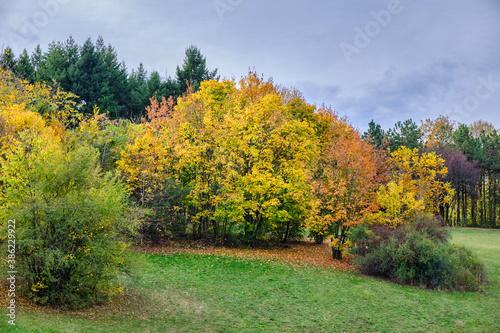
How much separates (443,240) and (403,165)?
13.3 metres

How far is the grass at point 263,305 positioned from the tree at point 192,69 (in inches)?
1118

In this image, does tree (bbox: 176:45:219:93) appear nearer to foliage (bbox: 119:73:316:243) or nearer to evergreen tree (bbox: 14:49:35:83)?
evergreen tree (bbox: 14:49:35:83)

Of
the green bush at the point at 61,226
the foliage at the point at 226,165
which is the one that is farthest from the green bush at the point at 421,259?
the green bush at the point at 61,226

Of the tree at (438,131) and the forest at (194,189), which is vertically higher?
the tree at (438,131)

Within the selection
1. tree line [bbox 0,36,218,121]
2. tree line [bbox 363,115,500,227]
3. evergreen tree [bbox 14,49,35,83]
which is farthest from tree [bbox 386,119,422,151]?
evergreen tree [bbox 14,49,35,83]

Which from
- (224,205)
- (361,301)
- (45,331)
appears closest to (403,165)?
(224,205)

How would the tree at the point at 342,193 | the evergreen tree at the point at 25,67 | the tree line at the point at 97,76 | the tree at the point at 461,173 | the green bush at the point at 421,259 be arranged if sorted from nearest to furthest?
the green bush at the point at 421,259
the tree at the point at 342,193
the tree line at the point at 97,76
the evergreen tree at the point at 25,67
the tree at the point at 461,173

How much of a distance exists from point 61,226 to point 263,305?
639 cm

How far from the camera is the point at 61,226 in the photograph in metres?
8.56

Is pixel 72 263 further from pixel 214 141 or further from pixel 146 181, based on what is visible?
pixel 214 141

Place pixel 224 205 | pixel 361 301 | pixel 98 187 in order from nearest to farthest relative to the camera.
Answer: pixel 98 187
pixel 361 301
pixel 224 205

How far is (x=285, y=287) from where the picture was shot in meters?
13.7

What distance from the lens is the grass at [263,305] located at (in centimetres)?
864

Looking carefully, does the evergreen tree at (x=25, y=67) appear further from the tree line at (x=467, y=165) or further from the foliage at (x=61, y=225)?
the tree line at (x=467, y=165)
